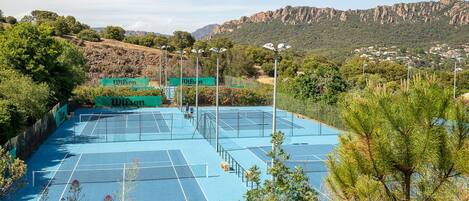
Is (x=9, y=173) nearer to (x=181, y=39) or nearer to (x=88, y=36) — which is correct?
(x=88, y=36)

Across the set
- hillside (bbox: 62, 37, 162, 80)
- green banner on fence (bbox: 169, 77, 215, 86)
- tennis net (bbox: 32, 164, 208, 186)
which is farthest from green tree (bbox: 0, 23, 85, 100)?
hillside (bbox: 62, 37, 162, 80)

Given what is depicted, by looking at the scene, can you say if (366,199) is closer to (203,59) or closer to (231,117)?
(231,117)

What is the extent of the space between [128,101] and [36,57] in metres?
13.5

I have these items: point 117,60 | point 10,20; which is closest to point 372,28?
point 117,60

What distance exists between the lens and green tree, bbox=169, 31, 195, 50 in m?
105

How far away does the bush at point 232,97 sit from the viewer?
56.8m

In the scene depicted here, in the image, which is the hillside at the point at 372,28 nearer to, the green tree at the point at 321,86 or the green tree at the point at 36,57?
the green tree at the point at 321,86

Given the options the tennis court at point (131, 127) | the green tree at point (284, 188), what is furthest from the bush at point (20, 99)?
the green tree at point (284, 188)

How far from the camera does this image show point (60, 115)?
139ft

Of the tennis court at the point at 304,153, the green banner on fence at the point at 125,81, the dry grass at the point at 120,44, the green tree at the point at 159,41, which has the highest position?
the green tree at the point at 159,41

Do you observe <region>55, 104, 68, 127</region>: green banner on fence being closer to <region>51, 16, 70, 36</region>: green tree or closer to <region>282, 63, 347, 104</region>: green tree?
<region>282, 63, 347, 104</region>: green tree

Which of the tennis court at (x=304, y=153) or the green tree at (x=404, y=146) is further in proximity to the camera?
the tennis court at (x=304, y=153)

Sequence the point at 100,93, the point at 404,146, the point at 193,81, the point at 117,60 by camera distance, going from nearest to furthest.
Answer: the point at 404,146 → the point at 100,93 → the point at 193,81 → the point at 117,60

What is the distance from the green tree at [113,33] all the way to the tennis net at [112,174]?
8255cm
